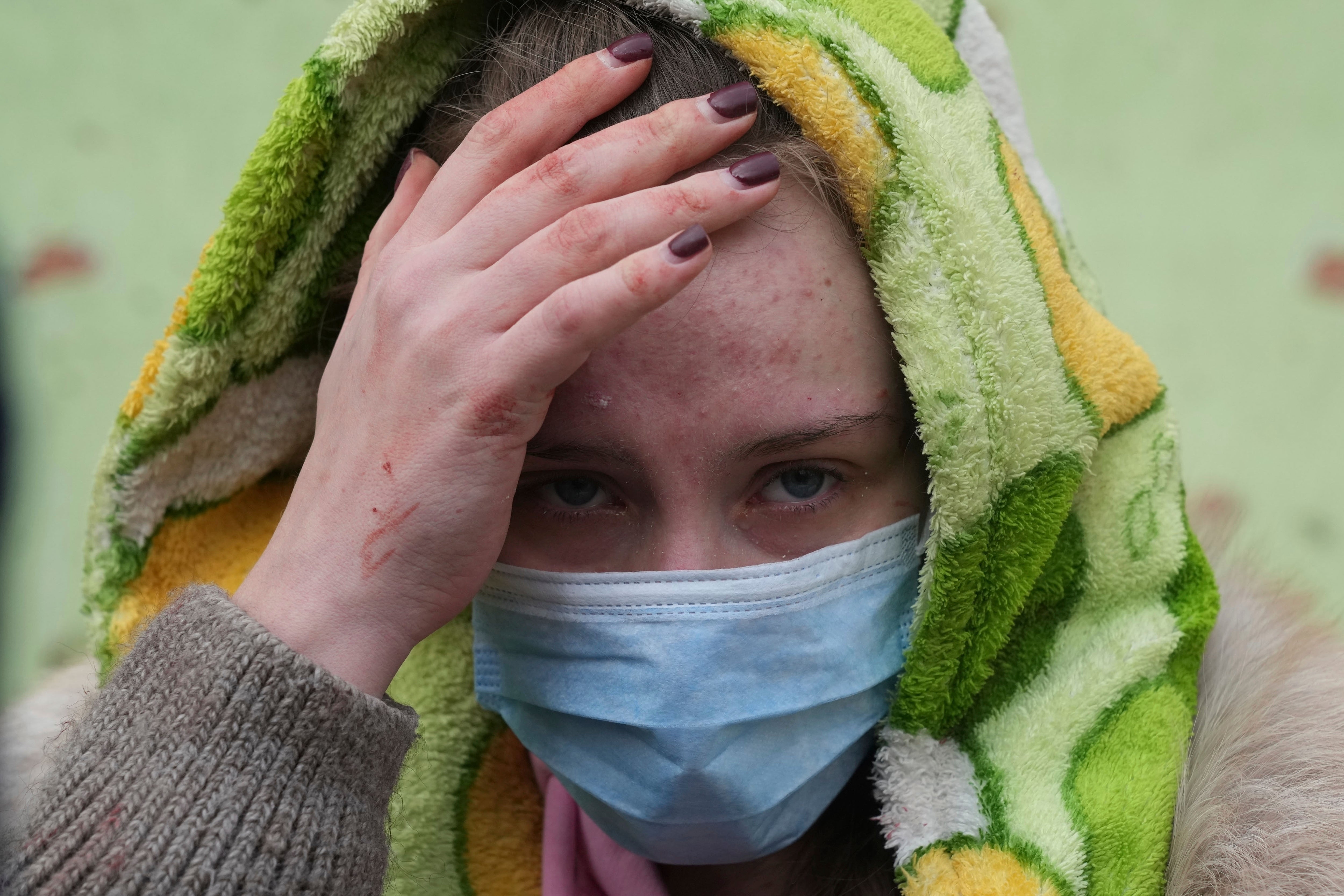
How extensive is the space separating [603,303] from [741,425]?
19 centimetres

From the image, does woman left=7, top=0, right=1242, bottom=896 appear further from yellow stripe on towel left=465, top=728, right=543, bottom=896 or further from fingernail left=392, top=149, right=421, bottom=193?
yellow stripe on towel left=465, top=728, right=543, bottom=896

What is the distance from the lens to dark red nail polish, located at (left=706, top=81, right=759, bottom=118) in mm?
1073

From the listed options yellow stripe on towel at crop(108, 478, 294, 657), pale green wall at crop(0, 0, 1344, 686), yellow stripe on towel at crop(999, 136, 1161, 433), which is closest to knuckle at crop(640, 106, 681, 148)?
yellow stripe on towel at crop(999, 136, 1161, 433)

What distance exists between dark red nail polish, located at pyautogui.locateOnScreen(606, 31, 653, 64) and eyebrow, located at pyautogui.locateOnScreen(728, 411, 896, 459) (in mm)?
384

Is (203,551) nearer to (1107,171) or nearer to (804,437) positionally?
(804,437)

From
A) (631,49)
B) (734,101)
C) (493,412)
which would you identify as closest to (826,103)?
(734,101)

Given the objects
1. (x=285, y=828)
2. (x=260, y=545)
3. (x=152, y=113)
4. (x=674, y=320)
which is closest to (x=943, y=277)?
(x=674, y=320)

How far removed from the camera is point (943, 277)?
1.10 metres

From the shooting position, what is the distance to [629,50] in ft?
3.67

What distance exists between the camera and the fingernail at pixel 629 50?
1117 mm

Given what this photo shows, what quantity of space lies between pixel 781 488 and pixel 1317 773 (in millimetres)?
600

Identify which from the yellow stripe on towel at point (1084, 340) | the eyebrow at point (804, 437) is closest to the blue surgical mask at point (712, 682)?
the eyebrow at point (804, 437)

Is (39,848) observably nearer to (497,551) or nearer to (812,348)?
(497,551)

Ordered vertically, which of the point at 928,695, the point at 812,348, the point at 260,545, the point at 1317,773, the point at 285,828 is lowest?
the point at 1317,773
